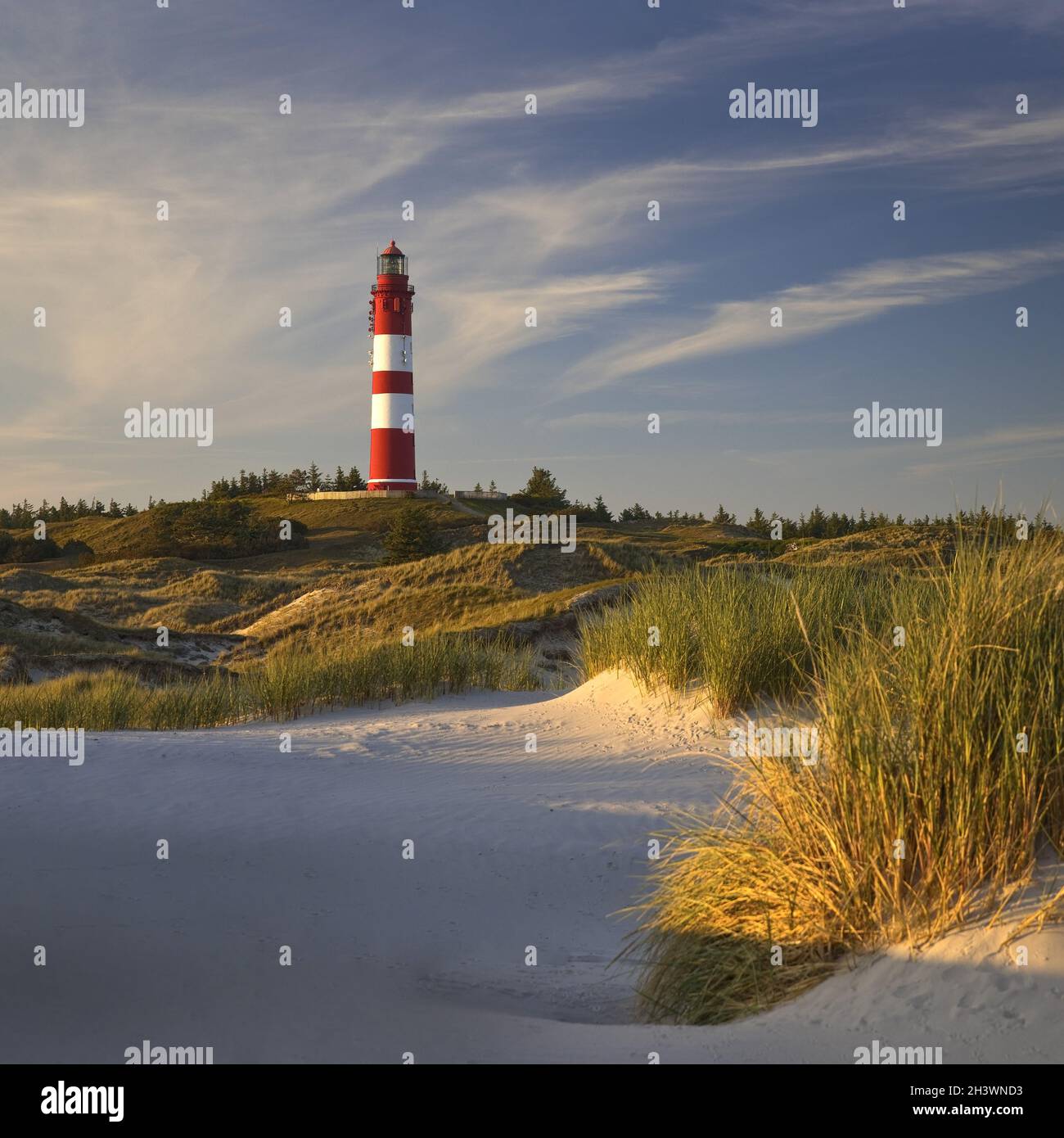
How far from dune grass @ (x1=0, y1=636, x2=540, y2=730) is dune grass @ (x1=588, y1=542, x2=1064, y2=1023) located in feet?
28.3

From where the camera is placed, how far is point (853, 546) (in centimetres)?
3531

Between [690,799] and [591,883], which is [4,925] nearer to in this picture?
[591,883]

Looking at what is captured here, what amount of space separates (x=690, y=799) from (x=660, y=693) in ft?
8.09

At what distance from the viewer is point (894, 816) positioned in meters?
4.41

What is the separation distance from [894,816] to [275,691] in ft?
32.2

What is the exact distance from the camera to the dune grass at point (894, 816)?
4.25 m

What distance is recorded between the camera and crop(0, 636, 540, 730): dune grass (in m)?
12.7

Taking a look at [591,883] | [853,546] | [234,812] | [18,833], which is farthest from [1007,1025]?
[853,546]

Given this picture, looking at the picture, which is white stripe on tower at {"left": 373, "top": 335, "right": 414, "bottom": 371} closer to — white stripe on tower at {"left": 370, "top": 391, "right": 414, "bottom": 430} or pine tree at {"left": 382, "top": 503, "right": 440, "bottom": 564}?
white stripe on tower at {"left": 370, "top": 391, "right": 414, "bottom": 430}
